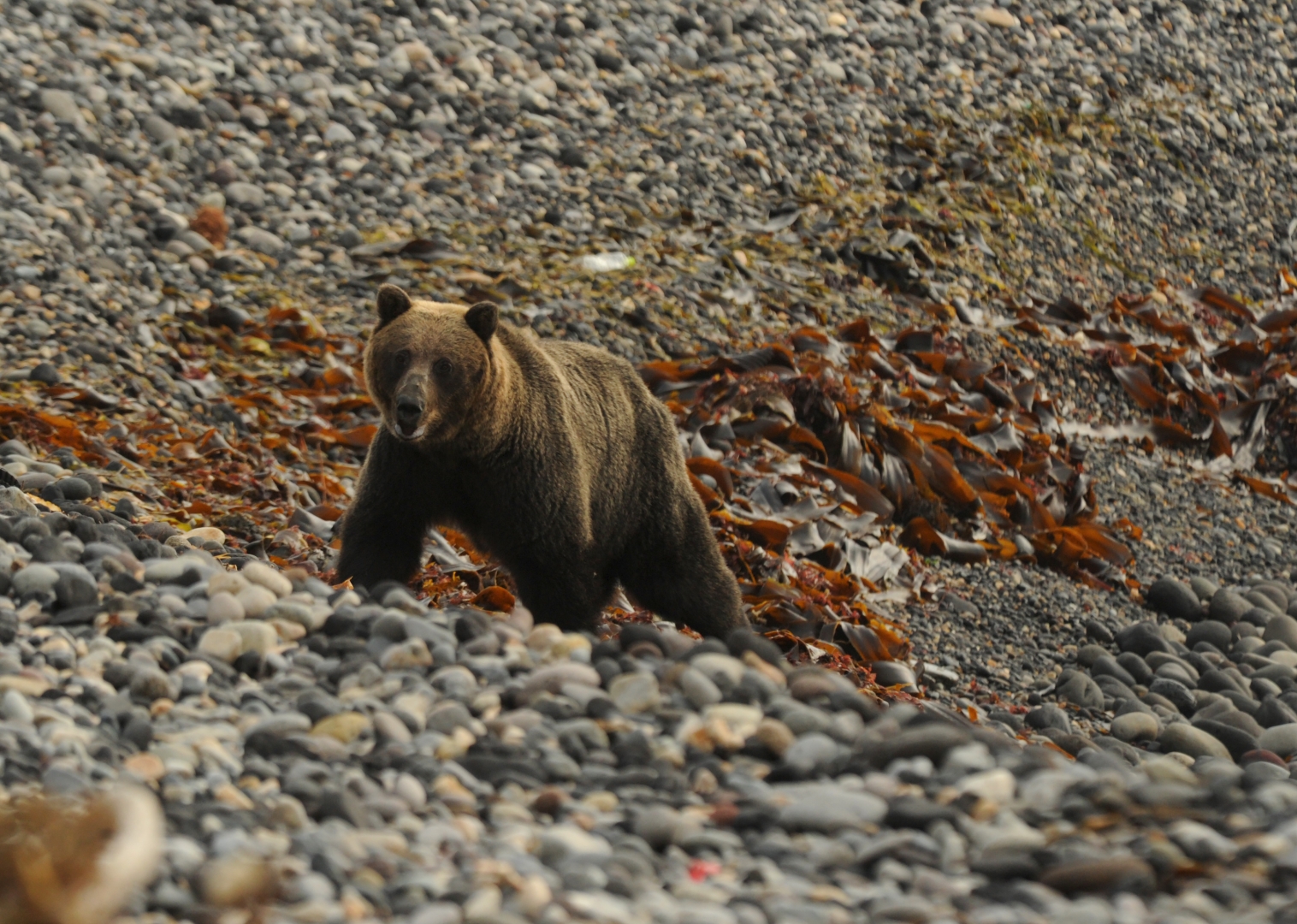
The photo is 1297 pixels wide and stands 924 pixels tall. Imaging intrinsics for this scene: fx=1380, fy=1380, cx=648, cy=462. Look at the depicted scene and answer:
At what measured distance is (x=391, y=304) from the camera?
4629 mm

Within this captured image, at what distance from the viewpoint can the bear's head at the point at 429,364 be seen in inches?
169

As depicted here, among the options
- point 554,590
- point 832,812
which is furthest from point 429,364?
point 832,812

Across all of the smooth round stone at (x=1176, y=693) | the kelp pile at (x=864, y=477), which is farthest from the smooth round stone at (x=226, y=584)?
the smooth round stone at (x=1176, y=693)

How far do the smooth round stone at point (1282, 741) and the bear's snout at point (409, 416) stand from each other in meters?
3.35

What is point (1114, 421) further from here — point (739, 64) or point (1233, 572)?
point (739, 64)

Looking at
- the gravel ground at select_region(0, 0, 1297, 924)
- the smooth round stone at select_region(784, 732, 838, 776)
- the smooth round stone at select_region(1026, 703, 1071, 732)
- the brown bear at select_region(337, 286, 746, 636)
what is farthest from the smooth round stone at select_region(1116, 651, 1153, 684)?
the smooth round stone at select_region(784, 732, 838, 776)

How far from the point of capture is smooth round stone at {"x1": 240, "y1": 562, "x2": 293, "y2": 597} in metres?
3.81

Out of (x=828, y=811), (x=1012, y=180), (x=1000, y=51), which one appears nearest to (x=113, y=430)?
(x=828, y=811)

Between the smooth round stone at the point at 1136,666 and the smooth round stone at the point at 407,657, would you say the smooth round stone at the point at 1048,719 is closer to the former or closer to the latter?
the smooth round stone at the point at 1136,666

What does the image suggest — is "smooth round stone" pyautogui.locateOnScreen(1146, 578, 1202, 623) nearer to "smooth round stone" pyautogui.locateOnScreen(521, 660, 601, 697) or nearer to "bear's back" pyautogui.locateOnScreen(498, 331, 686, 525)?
"bear's back" pyautogui.locateOnScreen(498, 331, 686, 525)

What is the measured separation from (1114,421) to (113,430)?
246 inches

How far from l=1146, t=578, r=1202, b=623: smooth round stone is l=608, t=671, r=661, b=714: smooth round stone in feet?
14.4

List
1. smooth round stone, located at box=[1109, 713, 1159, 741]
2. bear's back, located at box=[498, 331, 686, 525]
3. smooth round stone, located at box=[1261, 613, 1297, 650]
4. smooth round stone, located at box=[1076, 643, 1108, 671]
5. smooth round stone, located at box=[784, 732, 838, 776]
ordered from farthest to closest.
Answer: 1. smooth round stone, located at box=[1261, 613, 1297, 650]
2. smooth round stone, located at box=[1076, 643, 1108, 671]
3. smooth round stone, located at box=[1109, 713, 1159, 741]
4. bear's back, located at box=[498, 331, 686, 525]
5. smooth round stone, located at box=[784, 732, 838, 776]

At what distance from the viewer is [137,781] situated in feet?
8.97
